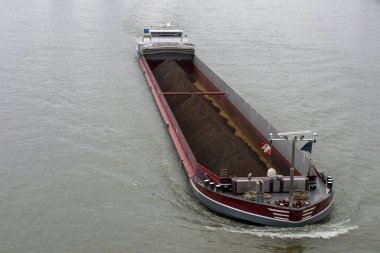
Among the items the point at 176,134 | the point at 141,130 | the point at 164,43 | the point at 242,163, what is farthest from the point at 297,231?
the point at 164,43

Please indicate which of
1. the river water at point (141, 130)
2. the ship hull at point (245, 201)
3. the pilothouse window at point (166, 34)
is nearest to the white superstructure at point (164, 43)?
the pilothouse window at point (166, 34)

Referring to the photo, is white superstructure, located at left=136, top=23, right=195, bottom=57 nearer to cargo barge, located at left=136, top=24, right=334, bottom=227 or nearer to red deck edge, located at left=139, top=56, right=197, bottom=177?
red deck edge, located at left=139, top=56, right=197, bottom=177

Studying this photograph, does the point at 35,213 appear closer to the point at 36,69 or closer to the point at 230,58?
the point at 36,69

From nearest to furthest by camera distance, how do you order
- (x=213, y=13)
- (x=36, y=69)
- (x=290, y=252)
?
(x=290, y=252)
(x=36, y=69)
(x=213, y=13)

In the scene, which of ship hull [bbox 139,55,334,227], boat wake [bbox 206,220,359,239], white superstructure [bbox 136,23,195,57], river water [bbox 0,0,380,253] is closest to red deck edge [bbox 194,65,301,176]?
ship hull [bbox 139,55,334,227]

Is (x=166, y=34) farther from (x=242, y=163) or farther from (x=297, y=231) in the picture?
(x=297, y=231)

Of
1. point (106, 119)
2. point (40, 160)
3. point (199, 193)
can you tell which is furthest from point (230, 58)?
point (199, 193)
